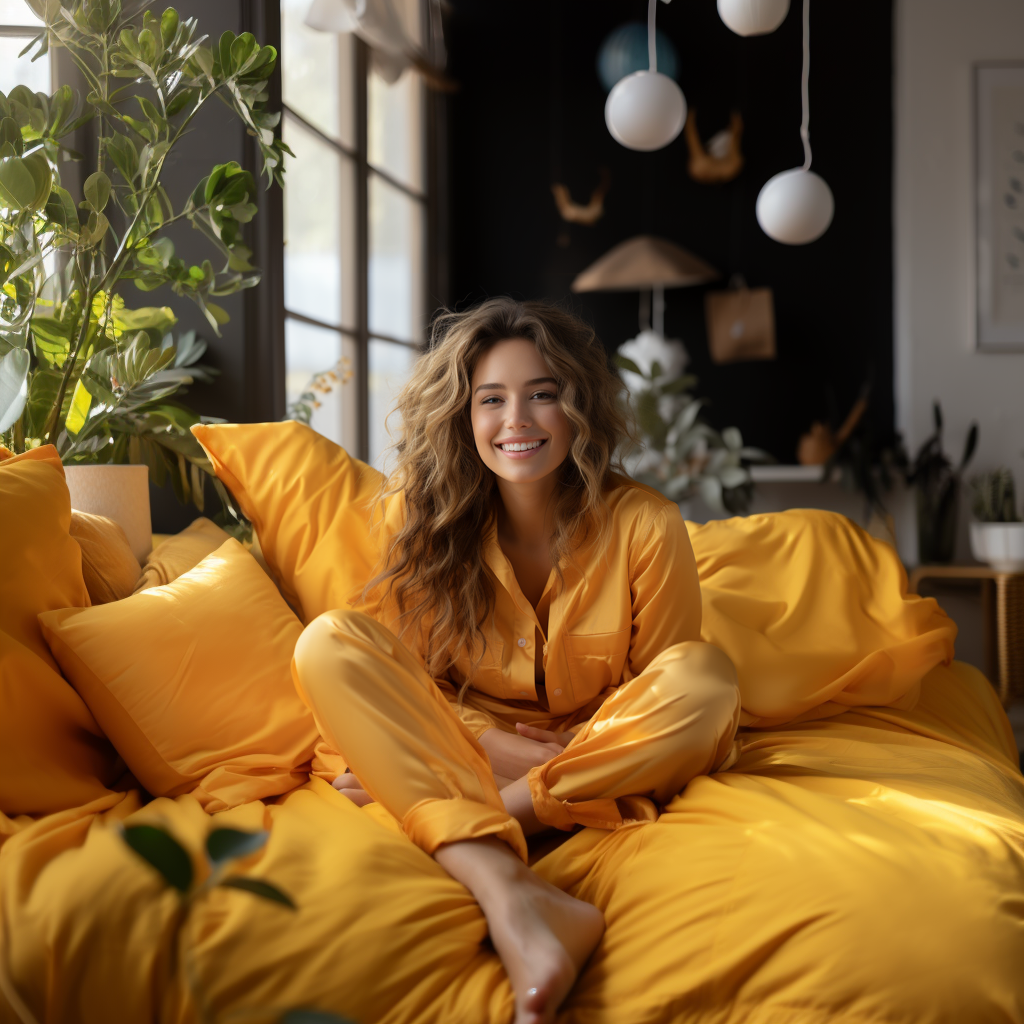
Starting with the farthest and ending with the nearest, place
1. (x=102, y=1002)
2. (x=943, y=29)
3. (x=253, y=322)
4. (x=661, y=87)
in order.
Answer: (x=943, y=29) → (x=661, y=87) → (x=253, y=322) → (x=102, y=1002)

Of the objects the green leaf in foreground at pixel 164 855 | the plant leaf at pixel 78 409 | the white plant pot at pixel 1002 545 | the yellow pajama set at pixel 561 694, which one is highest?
the plant leaf at pixel 78 409

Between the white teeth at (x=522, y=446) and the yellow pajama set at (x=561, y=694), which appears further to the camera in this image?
the white teeth at (x=522, y=446)

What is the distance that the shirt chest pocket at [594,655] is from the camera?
168cm

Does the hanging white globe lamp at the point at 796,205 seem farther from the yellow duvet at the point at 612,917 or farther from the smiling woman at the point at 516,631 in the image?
the yellow duvet at the point at 612,917

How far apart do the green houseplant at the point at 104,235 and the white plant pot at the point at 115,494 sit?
11cm

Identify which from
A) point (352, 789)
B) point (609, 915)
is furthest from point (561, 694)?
point (609, 915)

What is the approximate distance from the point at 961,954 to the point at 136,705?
3.52 ft

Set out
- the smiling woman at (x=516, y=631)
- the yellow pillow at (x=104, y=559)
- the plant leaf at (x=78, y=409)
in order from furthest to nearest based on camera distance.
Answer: the plant leaf at (x=78, y=409) < the yellow pillow at (x=104, y=559) < the smiling woman at (x=516, y=631)

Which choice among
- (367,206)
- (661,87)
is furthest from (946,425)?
(367,206)

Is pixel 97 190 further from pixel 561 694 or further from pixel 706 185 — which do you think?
pixel 706 185

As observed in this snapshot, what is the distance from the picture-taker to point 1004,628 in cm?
331

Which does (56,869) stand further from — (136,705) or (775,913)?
(775,913)

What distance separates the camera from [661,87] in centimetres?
268

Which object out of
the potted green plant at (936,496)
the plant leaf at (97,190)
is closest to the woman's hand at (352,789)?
the plant leaf at (97,190)
